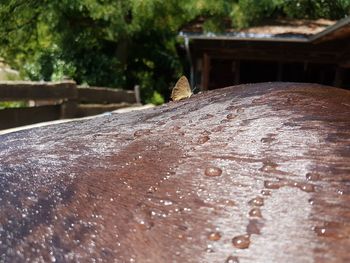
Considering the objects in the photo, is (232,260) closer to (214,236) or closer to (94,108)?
(214,236)

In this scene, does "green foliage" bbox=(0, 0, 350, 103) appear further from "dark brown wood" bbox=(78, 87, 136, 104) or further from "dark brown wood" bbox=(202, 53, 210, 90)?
"dark brown wood" bbox=(78, 87, 136, 104)

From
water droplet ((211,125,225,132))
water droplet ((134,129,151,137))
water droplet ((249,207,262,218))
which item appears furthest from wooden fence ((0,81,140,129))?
water droplet ((249,207,262,218))

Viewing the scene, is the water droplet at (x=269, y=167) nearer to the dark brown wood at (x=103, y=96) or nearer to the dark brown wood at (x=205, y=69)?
the dark brown wood at (x=103, y=96)

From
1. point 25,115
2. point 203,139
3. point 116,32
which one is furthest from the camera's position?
point 116,32

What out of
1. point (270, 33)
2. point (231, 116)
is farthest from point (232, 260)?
point (270, 33)

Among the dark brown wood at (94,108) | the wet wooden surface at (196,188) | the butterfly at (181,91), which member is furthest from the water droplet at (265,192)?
the dark brown wood at (94,108)

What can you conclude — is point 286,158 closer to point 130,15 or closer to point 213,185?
point 213,185

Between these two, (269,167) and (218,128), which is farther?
(218,128)
